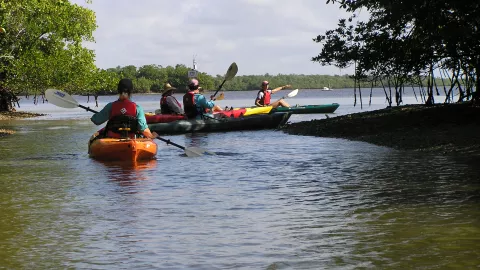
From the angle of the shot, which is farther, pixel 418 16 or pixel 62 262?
pixel 418 16

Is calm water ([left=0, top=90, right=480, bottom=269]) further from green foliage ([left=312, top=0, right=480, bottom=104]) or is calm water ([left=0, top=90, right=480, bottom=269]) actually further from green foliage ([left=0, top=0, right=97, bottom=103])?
green foliage ([left=0, top=0, right=97, bottom=103])

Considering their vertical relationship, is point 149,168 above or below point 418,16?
below

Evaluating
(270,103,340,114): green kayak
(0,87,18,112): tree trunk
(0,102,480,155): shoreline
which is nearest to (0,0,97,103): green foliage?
(0,87,18,112): tree trunk

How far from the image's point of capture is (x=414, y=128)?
17453 mm

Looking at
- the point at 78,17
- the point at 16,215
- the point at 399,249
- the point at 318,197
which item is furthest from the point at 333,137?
the point at 78,17

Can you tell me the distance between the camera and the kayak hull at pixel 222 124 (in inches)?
829

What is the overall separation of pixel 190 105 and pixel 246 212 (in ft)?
44.1

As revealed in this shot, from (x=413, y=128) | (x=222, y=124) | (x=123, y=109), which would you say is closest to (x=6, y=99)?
(x=222, y=124)

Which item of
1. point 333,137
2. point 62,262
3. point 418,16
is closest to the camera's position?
point 62,262

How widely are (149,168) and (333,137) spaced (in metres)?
6.95

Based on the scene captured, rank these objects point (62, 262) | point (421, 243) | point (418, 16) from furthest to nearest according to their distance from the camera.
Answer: point (418, 16) → point (421, 243) → point (62, 262)

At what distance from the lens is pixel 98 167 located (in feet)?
43.2

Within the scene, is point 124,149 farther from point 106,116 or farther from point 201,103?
point 201,103

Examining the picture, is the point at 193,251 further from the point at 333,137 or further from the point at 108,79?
the point at 108,79
